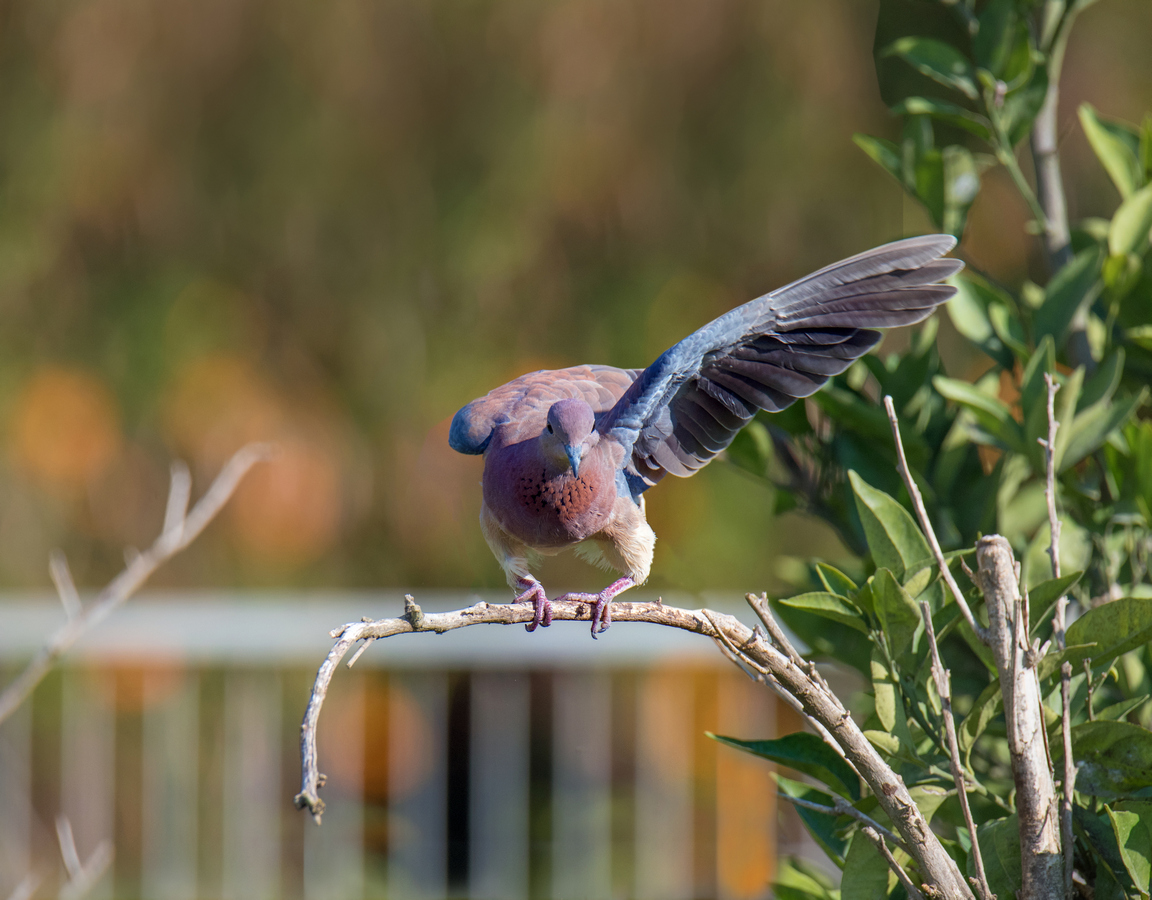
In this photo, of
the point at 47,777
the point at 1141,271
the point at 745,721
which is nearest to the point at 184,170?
the point at 47,777

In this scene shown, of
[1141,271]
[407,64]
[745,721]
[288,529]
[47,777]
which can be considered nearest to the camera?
[1141,271]

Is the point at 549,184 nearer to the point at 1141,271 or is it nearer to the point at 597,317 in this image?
the point at 597,317

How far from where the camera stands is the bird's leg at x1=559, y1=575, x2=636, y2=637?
47.6 inches

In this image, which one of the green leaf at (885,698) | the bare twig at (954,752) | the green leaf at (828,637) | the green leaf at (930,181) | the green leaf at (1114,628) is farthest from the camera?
the green leaf at (930,181)

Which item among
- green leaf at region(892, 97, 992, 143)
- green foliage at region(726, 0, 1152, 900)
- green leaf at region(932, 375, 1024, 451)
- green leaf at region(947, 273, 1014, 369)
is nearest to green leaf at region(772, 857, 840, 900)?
green foliage at region(726, 0, 1152, 900)

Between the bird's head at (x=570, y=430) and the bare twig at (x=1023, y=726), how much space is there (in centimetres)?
49

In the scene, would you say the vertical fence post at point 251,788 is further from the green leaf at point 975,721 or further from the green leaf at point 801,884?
the green leaf at point 975,721

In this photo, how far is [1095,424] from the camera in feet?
4.62

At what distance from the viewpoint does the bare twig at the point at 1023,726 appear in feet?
3.12

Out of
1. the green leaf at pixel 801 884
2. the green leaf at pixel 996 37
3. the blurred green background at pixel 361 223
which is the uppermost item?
the blurred green background at pixel 361 223

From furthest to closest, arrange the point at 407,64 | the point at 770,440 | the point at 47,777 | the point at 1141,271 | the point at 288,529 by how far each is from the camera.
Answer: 1. the point at 407,64
2. the point at 288,529
3. the point at 47,777
4. the point at 770,440
5. the point at 1141,271

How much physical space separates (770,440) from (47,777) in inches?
164

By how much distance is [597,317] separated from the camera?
17.5 ft

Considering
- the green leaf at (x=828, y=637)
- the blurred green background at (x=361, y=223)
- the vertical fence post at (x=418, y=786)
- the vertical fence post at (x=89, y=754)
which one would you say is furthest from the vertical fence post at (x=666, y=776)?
the green leaf at (x=828, y=637)
